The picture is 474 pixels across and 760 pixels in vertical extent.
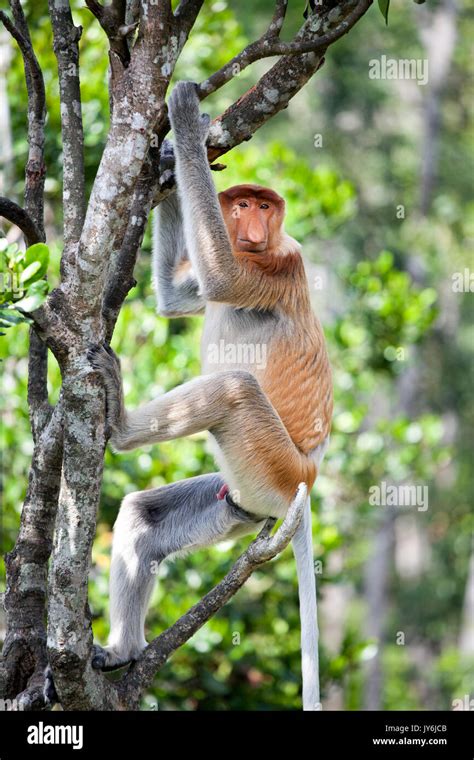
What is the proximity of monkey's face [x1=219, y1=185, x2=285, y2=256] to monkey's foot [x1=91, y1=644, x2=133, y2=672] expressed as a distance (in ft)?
5.46

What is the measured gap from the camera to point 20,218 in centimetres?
309

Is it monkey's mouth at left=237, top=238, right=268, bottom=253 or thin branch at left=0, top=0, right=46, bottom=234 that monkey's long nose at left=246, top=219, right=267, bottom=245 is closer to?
monkey's mouth at left=237, top=238, right=268, bottom=253

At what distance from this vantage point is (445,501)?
56.7ft

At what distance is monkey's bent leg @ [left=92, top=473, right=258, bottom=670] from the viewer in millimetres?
3932

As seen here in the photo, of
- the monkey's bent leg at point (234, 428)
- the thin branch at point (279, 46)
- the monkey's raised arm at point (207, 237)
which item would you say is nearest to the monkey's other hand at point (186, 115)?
the monkey's raised arm at point (207, 237)

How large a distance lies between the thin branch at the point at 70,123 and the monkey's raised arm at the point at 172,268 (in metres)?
0.90

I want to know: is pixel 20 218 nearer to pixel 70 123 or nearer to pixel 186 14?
pixel 70 123

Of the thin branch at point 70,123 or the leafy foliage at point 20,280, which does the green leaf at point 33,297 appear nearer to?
the leafy foliage at point 20,280

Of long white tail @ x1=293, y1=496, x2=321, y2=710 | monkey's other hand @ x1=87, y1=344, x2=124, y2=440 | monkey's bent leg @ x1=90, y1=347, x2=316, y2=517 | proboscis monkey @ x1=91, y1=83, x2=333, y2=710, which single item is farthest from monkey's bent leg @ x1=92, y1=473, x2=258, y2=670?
monkey's other hand @ x1=87, y1=344, x2=124, y2=440

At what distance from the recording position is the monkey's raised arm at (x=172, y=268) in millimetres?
4328

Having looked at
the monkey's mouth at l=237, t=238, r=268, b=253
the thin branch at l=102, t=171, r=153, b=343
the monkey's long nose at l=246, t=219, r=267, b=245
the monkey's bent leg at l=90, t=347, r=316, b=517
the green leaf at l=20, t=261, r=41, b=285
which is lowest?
the monkey's bent leg at l=90, t=347, r=316, b=517

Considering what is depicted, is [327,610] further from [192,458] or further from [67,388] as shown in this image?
[67,388]
